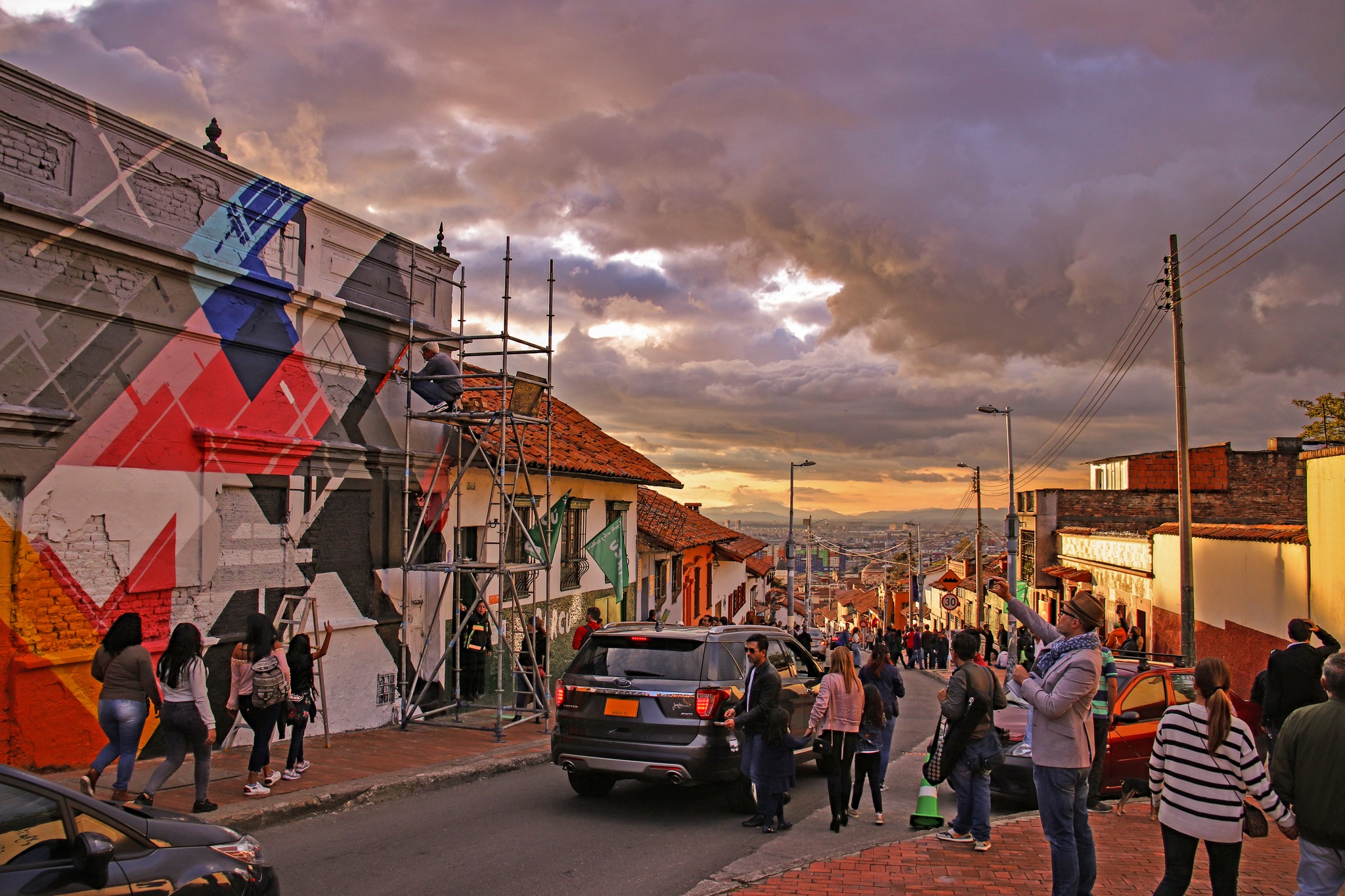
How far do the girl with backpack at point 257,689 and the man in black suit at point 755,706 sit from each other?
387cm

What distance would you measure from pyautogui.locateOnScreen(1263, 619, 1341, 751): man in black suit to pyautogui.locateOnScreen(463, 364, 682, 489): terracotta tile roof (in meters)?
9.64

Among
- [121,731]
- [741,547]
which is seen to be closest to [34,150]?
[121,731]

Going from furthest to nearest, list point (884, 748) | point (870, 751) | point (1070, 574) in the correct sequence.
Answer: point (1070, 574), point (884, 748), point (870, 751)

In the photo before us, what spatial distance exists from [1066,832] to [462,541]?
33.4 ft

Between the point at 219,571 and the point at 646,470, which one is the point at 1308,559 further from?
the point at 219,571

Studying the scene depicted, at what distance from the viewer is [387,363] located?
12375 millimetres

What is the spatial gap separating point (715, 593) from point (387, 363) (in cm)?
2399

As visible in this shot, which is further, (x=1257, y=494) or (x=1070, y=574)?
(x=1257, y=494)

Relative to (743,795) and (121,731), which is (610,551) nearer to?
(743,795)

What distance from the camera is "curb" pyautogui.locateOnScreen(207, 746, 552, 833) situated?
23.5ft

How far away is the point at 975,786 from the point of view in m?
6.59

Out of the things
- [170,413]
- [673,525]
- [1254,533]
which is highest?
[170,413]

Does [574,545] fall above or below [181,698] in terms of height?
above

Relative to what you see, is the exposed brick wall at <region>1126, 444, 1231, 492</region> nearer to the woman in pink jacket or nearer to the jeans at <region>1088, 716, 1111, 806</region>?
the jeans at <region>1088, 716, 1111, 806</region>
